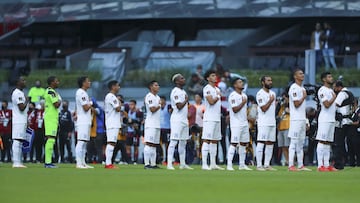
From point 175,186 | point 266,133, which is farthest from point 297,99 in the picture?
point 175,186

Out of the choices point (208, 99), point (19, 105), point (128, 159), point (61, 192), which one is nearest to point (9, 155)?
point (128, 159)

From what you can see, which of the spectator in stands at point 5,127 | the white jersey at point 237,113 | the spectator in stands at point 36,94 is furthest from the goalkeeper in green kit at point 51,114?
the spectator in stands at point 36,94

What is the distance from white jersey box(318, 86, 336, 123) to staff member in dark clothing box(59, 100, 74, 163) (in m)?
11.1

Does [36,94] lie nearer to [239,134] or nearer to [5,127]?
[5,127]

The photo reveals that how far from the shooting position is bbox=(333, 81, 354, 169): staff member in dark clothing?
2811cm

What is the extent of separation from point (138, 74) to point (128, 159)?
5429 mm

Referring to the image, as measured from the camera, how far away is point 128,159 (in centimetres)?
3622

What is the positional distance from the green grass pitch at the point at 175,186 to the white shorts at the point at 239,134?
1.85m

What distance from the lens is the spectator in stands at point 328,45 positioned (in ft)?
125

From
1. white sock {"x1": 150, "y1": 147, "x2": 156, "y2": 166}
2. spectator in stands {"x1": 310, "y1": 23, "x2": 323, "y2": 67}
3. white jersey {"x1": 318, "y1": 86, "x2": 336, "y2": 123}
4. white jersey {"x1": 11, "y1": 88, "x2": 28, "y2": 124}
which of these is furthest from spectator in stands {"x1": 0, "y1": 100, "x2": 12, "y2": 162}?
white jersey {"x1": 318, "y1": 86, "x2": 336, "y2": 123}

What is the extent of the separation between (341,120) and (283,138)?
13.5 ft

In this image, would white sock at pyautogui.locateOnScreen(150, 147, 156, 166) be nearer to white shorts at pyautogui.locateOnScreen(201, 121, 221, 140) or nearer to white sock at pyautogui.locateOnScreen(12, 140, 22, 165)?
white shorts at pyautogui.locateOnScreen(201, 121, 221, 140)

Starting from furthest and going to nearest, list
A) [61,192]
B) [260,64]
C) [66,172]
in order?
[260,64] < [66,172] < [61,192]

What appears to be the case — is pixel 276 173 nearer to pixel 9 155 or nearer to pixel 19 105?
pixel 19 105
